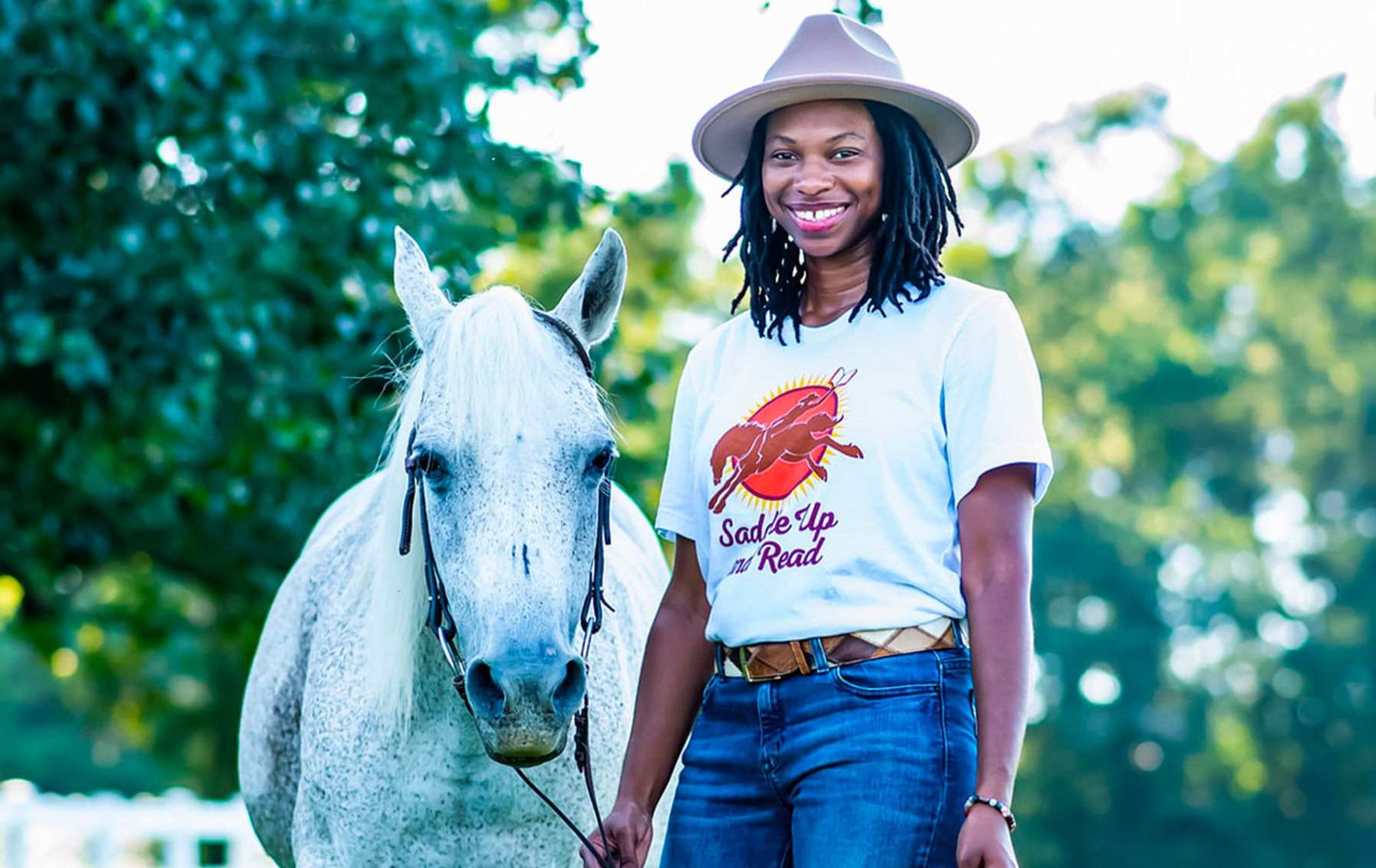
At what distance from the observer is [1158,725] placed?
94.1 feet

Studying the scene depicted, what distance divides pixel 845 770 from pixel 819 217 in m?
0.92

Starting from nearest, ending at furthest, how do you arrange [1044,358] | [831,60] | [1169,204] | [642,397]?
[831,60]
[642,397]
[1044,358]
[1169,204]

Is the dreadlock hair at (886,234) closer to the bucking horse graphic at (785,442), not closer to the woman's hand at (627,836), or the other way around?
the bucking horse graphic at (785,442)

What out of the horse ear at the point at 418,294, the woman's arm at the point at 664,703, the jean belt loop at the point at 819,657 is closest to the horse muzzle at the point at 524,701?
the woman's arm at the point at 664,703

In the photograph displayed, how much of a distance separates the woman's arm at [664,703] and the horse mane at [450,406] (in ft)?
1.15

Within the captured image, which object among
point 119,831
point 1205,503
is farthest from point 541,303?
point 1205,503

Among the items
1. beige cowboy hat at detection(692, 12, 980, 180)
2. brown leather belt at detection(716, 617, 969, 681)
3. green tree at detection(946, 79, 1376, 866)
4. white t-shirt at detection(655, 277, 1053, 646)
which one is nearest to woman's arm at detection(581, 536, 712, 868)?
white t-shirt at detection(655, 277, 1053, 646)

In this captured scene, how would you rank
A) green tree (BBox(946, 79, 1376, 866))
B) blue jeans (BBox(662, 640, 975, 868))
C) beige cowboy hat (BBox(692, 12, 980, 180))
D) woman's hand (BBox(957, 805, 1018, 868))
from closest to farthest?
1. woman's hand (BBox(957, 805, 1018, 868))
2. blue jeans (BBox(662, 640, 975, 868))
3. beige cowboy hat (BBox(692, 12, 980, 180))
4. green tree (BBox(946, 79, 1376, 866))

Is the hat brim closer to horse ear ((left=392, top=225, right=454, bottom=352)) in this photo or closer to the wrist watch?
horse ear ((left=392, top=225, right=454, bottom=352))

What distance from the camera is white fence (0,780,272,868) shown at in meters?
11.2

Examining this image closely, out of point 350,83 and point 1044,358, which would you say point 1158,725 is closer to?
point 1044,358

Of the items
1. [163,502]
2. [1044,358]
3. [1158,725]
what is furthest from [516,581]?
[1044,358]

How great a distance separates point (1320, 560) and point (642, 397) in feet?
80.2

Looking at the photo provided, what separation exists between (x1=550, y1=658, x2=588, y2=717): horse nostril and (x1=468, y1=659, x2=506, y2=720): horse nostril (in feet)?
0.32
